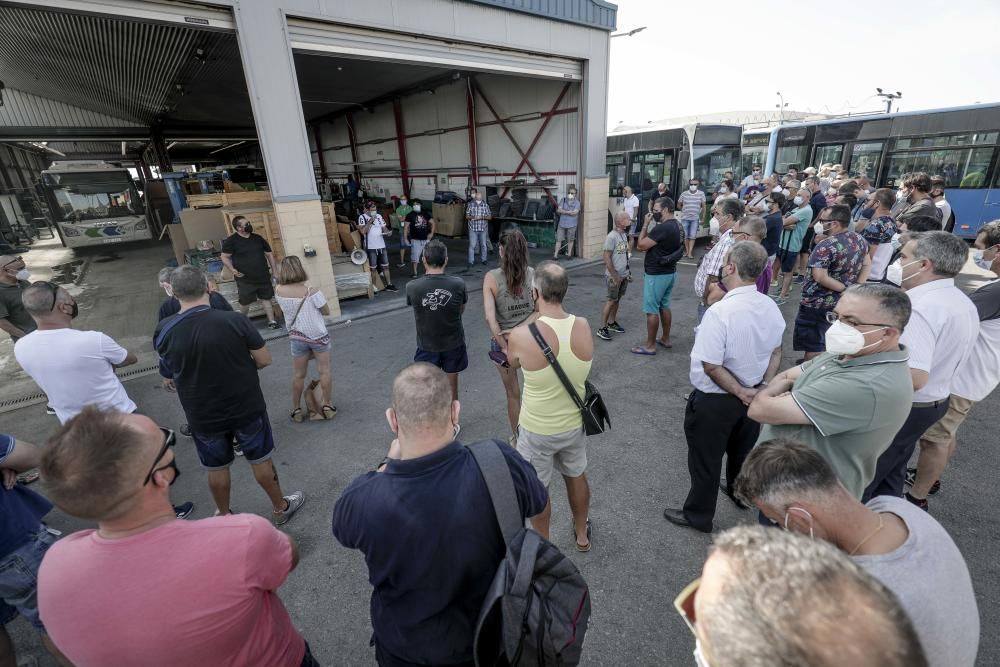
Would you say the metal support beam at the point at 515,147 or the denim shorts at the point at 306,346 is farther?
the metal support beam at the point at 515,147

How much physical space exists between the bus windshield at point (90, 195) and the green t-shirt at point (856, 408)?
23808 mm

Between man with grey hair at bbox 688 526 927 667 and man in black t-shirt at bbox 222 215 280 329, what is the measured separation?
23.1 ft

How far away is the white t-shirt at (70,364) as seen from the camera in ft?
9.53

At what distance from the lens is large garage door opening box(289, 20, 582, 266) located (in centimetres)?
809

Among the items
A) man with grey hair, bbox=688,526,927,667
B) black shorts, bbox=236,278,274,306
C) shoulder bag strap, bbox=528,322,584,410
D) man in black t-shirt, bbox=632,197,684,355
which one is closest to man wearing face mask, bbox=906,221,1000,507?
shoulder bag strap, bbox=528,322,584,410

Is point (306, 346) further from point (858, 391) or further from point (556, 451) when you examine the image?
point (858, 391)

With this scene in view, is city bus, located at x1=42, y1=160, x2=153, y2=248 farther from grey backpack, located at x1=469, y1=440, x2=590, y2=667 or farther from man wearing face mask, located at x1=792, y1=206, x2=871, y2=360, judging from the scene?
man wearing face mask, located at x1=792, y1=206, x2=871, y2=360

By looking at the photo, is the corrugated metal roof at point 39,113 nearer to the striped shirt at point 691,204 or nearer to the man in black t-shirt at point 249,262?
the man in black t-shirt at point 249,262

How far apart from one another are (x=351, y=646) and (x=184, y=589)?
1.62m

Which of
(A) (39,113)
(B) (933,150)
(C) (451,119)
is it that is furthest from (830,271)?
(A) (39,113)

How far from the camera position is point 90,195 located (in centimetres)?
1728

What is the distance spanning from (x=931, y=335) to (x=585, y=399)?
1.98 meters

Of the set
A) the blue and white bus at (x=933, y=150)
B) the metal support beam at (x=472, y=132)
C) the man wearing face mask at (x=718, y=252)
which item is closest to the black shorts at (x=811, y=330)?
the man wearing face mask at (x=718, y=252)

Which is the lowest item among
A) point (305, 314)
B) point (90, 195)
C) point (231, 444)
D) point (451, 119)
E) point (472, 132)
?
point (231, 444)
